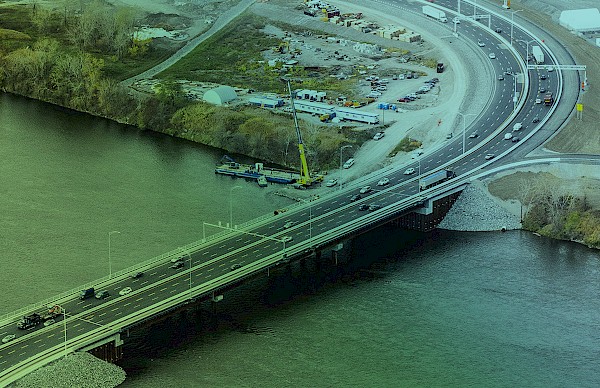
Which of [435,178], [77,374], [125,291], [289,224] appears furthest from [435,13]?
[77,374]

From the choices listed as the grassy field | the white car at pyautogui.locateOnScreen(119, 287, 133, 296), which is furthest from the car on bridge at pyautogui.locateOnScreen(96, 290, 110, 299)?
the grassy field

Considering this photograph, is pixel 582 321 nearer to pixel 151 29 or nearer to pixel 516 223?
pixel 516 223

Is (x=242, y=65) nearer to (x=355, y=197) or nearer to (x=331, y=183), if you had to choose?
(x=331, y=183)

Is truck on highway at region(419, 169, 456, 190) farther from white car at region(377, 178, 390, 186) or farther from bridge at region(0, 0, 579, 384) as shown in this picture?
white car at region(377, 178, 390, 186)

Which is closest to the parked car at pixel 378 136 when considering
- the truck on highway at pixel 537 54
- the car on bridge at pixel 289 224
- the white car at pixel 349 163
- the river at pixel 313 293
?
the white car at pixel 349 163

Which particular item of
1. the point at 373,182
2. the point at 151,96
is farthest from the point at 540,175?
the point at 151,96

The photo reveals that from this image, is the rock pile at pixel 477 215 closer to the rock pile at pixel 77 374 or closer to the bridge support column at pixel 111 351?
the bridge support column at pixel 111 351
